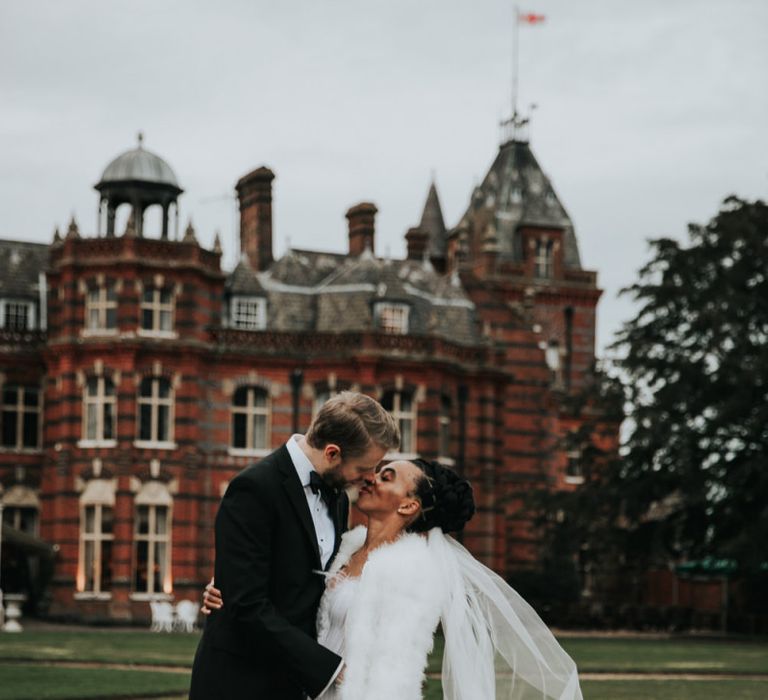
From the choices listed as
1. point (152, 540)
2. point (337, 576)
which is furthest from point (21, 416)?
point (337, 576)

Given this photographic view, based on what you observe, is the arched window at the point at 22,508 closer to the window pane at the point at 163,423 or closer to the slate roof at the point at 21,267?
the window pane at the point at 163,423

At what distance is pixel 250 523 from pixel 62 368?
113ft

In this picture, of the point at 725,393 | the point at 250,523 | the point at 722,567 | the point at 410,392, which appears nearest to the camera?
the point at 250,523

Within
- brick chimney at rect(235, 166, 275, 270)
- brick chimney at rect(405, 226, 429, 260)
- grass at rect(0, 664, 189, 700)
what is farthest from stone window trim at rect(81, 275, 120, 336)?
grass at rect(0, 664, 189, 700)

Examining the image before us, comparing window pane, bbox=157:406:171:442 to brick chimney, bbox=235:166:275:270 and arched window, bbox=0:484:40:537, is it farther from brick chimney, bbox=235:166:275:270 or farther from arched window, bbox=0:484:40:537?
brick chimney, bbox=235:166:275:270

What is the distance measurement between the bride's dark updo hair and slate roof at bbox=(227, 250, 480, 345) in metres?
34.3

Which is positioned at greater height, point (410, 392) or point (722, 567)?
point (410, 392)

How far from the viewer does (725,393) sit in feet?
122

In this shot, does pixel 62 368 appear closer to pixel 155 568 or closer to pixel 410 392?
pixel 155 568

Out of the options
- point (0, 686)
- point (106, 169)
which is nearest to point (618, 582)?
point (106, 169)

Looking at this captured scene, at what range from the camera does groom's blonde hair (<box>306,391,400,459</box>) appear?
5.54m

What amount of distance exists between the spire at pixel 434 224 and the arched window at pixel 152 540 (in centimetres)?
2436

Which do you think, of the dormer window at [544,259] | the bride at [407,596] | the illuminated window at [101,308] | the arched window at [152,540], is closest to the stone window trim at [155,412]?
the arched window at [152,540]

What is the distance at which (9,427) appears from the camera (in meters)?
40.9
